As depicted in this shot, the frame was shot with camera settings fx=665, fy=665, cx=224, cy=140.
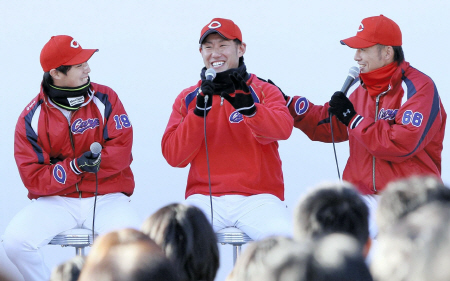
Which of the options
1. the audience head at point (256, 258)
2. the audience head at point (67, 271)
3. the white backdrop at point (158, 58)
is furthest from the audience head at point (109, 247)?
the white backdrop at point (158, 58)

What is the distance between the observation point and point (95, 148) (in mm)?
2549

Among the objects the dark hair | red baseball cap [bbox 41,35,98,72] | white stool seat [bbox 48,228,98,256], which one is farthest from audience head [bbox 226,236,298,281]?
red baseball cap [bbox 41,35,98,72]

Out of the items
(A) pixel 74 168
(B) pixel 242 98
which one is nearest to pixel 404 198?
(B) pixel 242 98

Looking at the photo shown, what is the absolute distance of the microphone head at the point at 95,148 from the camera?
2545 mm

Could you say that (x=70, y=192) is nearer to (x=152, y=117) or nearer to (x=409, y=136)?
(x=152, y=117)

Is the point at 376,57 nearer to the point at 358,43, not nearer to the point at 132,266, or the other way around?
the point at 358,43

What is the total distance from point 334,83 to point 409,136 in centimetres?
93

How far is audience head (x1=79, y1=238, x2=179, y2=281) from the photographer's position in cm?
77

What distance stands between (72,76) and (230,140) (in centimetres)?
73

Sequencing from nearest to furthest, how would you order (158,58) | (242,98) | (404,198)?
(404,198) → (242,98) → (158,58)

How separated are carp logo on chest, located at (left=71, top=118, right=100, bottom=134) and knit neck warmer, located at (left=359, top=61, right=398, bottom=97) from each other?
1122 mm

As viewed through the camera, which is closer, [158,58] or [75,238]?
[75,238]

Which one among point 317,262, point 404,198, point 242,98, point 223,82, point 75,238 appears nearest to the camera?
point 317,262

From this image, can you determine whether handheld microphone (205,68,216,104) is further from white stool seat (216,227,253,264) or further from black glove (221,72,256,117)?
white stool seat (216,227,253,264)
